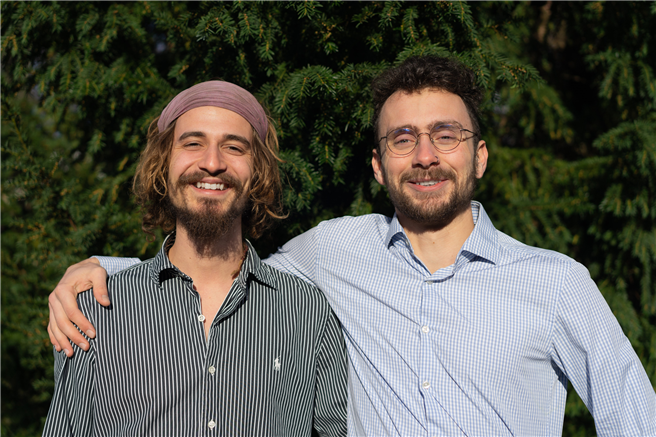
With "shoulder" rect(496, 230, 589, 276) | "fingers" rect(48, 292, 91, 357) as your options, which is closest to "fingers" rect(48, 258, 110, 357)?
"fingers" rect(48, 292, 91, 357)

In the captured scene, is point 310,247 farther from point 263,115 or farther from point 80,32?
point 80,32

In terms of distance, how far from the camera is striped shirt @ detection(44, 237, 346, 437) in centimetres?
184

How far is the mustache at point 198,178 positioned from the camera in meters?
2.10

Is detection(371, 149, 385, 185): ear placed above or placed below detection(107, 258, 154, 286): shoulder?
above

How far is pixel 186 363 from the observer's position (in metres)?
1.88

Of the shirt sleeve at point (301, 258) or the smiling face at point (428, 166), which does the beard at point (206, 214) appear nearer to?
the shirt sleeve at point (301, 258)

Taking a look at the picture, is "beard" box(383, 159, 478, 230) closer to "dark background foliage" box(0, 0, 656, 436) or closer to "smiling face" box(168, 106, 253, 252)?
"dark background foliage" box(0, 0, 656, 436)

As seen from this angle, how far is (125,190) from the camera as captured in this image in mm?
3225

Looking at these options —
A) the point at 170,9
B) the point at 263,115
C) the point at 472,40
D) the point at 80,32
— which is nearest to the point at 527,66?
the point at 472,40

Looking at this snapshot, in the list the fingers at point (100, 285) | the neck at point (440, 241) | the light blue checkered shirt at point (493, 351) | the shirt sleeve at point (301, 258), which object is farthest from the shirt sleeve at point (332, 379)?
the fingers at point (100, 285)

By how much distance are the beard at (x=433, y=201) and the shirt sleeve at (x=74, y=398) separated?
142cm

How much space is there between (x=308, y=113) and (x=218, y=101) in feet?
1.93

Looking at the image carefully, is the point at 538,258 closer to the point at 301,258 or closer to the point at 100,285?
the point at 301,258

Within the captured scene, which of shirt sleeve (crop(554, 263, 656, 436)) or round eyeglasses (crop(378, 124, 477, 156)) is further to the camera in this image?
round eyeglasses (crop(378, 124, 477, 156))
